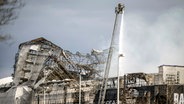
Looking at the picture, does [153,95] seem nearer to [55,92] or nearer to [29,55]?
[55,92]

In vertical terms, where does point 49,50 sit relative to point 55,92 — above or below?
above

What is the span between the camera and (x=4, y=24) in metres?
21.8

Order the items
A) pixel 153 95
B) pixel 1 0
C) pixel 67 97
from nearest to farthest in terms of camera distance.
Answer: pixel 1 0 → pixel 153 95 → pixel 67 97

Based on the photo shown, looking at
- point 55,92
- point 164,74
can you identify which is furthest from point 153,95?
point 55,92

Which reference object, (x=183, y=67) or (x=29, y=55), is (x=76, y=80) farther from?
(x=183, y=67)

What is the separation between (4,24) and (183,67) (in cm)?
5596

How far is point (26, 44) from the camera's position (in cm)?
7412

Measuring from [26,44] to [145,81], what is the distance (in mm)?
23460

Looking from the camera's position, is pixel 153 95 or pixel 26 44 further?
pixel 26 44

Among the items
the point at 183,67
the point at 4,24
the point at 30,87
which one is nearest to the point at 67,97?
the point at 30,87

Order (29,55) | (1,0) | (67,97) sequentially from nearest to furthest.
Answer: (1,0)
(67,97)
(29,55)

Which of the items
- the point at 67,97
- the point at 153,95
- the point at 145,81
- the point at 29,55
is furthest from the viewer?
the point at 29,55

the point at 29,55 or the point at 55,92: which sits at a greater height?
the point at 29,55

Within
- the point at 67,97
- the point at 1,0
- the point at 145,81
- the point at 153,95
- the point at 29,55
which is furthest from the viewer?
the point at 29,55
